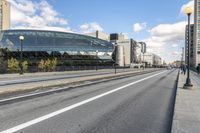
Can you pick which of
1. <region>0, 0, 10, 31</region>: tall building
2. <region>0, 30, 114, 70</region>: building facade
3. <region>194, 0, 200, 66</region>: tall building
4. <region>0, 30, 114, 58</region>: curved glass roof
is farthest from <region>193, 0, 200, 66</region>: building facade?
<region>0, 0, 10, 31</region>: tall building

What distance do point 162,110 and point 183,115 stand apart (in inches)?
68.0

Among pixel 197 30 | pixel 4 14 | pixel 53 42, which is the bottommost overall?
pixel 197 30

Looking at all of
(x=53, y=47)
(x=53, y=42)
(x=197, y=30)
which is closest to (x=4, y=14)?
(x=53, y=42)

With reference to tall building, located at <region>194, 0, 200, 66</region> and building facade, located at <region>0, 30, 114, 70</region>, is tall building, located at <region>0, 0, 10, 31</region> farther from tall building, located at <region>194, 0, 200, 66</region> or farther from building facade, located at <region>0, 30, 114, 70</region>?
tall building, located at <region>194, 0, 200, 66</region>

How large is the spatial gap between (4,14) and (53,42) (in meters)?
42.0

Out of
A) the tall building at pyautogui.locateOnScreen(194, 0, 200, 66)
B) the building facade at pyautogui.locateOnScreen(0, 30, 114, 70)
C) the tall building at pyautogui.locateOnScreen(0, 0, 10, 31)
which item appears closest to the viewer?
the tall building at pyautogui.locateOnScreen(194, 0, 200, 66)

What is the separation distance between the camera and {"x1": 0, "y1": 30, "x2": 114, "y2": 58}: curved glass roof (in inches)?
5217

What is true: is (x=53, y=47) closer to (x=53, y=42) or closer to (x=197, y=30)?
(x=53, y=42)

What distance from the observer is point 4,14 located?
161625 mm

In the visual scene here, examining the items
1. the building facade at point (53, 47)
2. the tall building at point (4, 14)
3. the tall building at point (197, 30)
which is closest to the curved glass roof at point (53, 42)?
the building facade at point (53, 47)

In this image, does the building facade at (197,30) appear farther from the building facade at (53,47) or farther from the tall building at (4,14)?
the tall building at (4,14)

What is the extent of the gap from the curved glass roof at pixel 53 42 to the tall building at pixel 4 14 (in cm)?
2613

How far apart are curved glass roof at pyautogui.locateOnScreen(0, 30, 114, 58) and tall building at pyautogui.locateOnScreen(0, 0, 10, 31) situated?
26129 millimetres

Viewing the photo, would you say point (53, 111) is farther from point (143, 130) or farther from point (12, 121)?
point (143, 130)
